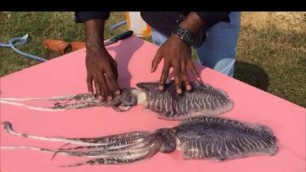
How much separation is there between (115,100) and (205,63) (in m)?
0.64

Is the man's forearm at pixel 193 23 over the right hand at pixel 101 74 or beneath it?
over

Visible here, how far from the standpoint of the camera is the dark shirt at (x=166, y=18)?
170cm

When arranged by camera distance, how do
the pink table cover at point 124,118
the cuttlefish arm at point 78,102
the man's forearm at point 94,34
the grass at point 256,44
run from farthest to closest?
1. the grass at point 256,44
2. the man's forearm at point 94,34
3. the cuttlefish arm at point 78,102
4. the pink table cover at point 124,118

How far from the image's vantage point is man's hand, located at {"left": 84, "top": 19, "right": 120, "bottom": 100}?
183 centimetres

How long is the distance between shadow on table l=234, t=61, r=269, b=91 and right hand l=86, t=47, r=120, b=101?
1.68 metres

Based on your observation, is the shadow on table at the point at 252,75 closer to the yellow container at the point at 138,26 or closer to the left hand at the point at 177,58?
the yellow container at the point at 138,26

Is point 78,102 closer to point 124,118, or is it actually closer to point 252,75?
point 124,118

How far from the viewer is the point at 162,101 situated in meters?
1.77

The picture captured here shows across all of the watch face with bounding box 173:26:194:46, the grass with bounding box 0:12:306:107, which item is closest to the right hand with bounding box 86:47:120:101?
the watch face with bounding box 173:26:194:46

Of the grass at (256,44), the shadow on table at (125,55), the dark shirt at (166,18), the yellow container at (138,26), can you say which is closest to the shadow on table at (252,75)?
the grass at (256,44)

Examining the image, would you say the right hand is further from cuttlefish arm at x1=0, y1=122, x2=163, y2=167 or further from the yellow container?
the yellow container

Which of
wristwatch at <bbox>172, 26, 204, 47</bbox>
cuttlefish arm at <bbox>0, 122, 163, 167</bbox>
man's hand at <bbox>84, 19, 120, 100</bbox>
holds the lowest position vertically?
cuttlefish arm at <bbox>0, 122, 163, 167</bbox>

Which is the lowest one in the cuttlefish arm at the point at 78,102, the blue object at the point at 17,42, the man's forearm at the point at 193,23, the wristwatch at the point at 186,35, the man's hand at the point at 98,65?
the cuttlefish arm at the point at 78,102
